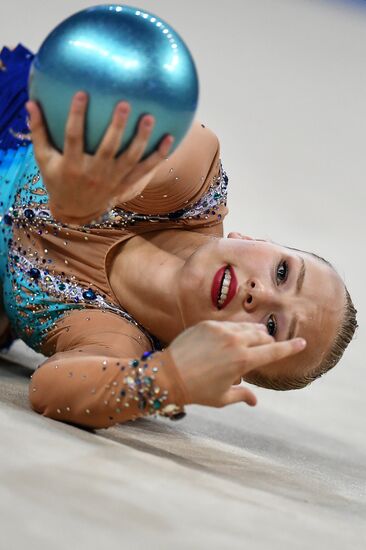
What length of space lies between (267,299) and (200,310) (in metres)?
0.11

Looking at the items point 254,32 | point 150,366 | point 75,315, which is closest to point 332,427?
point 75,315

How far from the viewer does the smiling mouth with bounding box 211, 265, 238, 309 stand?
5.05ft

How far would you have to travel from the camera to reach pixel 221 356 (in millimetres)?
1262

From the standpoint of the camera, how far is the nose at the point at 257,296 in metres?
1.52

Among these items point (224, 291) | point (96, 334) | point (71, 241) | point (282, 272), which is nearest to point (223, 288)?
point (224, 291)

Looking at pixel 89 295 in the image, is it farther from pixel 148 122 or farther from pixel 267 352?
pixel 148 122

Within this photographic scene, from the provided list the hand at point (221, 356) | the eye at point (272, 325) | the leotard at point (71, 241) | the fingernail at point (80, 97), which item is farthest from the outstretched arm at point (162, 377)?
the fingernail at point (80, 97)

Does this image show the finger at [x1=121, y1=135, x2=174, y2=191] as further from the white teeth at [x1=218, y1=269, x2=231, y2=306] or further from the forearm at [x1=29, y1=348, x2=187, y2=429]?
the white teeth at [x1=218, y1=269, x2=231, y2=306]

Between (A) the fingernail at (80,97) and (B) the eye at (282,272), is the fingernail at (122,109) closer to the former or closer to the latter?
(A) the fingernail at (80,97)

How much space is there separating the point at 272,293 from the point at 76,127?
1.77 ft

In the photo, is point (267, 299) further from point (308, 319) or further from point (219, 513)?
point (219, 513)

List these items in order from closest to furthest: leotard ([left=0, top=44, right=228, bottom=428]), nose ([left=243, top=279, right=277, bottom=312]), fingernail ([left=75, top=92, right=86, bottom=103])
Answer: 1. fingernail ([left=75, top=92, right=86, bottom=103])
2. nose ([left=243, top=279, right=277, bottom=312])
3. leotard ([left=0, top=44, right=228, bottom=428])


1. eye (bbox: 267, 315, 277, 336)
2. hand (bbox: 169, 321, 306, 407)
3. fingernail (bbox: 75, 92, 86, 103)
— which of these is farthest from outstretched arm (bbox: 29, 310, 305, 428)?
fingernail (bbox: 75, 92, 86, 103)

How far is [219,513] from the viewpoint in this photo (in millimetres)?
1043
